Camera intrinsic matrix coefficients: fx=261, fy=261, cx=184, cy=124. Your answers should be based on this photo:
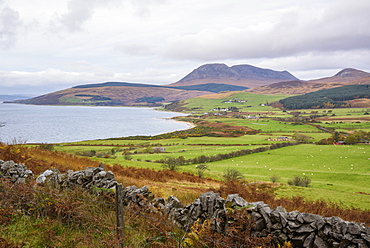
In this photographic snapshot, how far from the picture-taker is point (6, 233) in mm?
7352

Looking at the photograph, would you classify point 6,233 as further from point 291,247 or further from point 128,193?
point 291,247

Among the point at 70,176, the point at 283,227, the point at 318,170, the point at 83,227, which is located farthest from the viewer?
the point at 318,170

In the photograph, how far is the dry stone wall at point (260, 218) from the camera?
703 centimetres

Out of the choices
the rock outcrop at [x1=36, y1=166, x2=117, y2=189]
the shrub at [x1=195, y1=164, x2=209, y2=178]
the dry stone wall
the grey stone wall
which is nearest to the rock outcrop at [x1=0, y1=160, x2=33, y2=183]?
the dry stone wall

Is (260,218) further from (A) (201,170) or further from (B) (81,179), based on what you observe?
(A) (201,170)

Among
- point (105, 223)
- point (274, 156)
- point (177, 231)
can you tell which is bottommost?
point (274, 156)

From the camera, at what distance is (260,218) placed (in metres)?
7.97

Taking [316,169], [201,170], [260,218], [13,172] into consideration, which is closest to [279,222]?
[260,218]

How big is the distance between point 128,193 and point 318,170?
128ft

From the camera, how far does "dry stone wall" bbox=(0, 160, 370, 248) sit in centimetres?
703

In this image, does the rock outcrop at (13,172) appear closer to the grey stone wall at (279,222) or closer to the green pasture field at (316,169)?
the grey stone wall at (279,222)

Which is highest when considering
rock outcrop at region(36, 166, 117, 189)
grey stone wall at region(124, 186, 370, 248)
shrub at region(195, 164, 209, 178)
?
rock outcrop at region(36, 166, 117, 189)

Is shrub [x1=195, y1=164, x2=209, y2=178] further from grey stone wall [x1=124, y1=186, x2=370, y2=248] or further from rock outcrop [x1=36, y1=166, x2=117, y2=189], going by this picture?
grey stone wall [x1=124, y1=186, x2=370, y2=248]

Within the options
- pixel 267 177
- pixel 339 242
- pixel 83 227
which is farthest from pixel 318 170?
pixel 83 227
